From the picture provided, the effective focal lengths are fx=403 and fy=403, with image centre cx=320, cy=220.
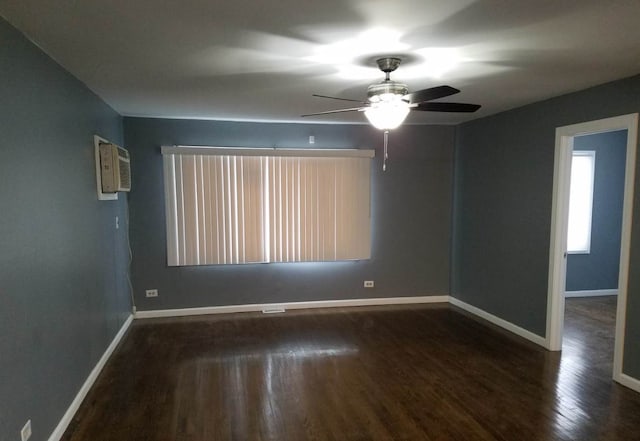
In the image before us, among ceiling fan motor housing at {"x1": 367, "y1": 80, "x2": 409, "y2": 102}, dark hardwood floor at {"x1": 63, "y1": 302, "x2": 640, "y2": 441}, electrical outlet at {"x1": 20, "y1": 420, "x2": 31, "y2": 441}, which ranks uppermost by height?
ceiling fan motor housing at {"x1": 367, "y1": 80, "x2": 409, "y2": 102}

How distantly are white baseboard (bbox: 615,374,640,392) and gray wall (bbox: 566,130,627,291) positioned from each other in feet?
9.11

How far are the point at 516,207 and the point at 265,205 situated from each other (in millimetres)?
2848

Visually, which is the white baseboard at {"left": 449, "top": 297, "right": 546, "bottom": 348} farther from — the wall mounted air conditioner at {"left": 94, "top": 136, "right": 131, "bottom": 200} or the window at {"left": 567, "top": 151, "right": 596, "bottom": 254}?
the wall mounted air conditioner at {"left": 94, "top": 136, "right": 131, "bottom": 200}

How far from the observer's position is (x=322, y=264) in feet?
17.3

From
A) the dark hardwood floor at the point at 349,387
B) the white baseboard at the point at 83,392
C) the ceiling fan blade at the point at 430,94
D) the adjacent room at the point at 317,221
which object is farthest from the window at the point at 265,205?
the ceiling fan blade at the point at 430,94

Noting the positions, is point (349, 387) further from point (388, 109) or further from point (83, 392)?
point (388, 109)

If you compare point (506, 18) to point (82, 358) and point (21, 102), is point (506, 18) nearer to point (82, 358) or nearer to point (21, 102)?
point (21, 102)

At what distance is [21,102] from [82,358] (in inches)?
73.3

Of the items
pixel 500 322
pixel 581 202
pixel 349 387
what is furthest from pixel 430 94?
pixel 581 202

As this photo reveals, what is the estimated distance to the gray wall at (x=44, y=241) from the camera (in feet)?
6.45

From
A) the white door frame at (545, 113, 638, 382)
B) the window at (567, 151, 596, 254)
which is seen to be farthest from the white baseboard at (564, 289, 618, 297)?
the white door frame at (545, 113, 638, 382)

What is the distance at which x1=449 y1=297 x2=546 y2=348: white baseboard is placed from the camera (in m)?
4.05

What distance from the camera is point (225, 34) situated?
2.17 meters

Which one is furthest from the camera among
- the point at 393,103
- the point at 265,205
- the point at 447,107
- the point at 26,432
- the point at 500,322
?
the point at 265,205
